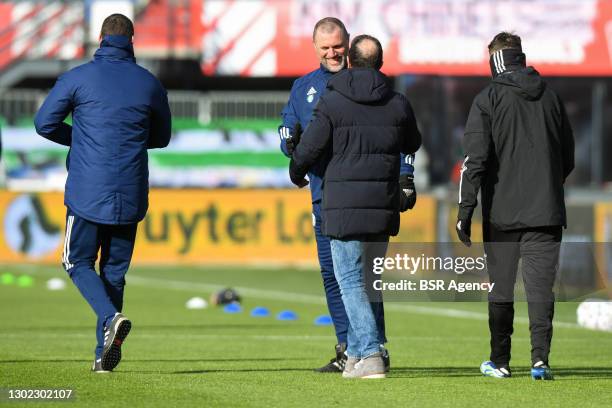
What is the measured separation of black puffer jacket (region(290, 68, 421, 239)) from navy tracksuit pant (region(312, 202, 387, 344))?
611 millimetres

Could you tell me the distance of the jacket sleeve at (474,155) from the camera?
9.25 metres

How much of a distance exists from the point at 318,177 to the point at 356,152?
0.69m

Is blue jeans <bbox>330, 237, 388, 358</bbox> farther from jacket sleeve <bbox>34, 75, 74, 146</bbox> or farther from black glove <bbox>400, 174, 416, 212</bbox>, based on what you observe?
jacket sleeve <bbox>34, 75, 74, 146</bbox>

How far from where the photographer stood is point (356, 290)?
30.0ft

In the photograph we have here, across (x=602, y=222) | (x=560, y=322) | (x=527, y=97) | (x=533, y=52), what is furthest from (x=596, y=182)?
(x=527, y=97)

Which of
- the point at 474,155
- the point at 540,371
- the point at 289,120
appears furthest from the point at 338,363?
the point at 474,155

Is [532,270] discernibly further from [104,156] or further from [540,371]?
[104,156]

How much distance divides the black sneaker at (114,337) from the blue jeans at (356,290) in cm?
130

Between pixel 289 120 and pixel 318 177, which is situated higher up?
pixel 289 120

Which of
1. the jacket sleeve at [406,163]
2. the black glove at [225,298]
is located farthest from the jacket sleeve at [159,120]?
the black glove at [225,298]

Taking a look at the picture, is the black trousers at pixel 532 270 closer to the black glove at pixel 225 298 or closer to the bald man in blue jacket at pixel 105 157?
the bald man in blue jacket at pixel 105 157

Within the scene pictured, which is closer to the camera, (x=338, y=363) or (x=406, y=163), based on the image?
(x=406, y=163)

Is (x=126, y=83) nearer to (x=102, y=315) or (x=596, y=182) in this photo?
(x=102, y=315)

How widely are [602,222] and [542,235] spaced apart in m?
11.5
